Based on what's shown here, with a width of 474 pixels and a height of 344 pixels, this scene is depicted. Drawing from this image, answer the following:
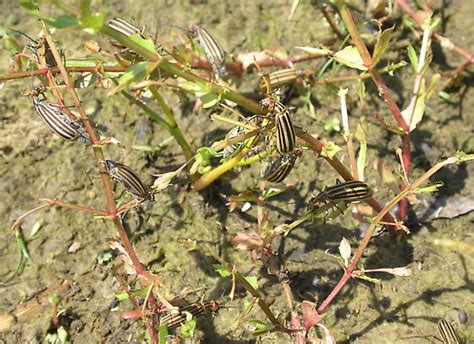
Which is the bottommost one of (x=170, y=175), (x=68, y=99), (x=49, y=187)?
(x=49, y=187)

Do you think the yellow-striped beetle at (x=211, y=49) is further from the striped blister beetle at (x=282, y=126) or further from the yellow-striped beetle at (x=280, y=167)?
the striped blister beetle at (x=282, y=126)

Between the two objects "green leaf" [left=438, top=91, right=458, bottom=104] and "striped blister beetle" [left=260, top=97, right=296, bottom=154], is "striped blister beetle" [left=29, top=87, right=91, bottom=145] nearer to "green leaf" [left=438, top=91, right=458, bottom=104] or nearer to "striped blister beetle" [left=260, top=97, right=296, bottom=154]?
"striped blister beetle" [left=260, top=97, right=296, bottom=154]

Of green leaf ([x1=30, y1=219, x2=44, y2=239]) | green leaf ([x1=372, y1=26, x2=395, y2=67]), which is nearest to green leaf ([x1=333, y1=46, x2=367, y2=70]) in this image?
green leaf ([x1=372, y1=26, x2=395, y2=67])

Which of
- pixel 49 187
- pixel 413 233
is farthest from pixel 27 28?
pixel 413 233

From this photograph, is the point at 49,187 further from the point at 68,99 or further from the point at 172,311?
the point at 172,311

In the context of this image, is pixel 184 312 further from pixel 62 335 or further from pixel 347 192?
pixel 347 192

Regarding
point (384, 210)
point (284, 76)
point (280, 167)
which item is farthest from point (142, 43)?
point (284, 76)
